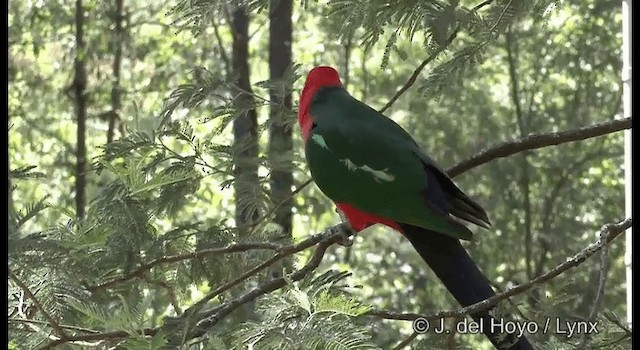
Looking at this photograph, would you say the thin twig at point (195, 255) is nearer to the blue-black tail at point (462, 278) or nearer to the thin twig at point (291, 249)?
the thin twig at point (291, 249)

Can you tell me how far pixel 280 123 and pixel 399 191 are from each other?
1.57ft

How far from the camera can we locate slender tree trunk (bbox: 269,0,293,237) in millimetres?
1488

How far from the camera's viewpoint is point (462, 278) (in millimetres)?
1024

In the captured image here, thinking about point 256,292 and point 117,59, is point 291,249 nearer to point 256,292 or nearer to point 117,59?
point 256,292

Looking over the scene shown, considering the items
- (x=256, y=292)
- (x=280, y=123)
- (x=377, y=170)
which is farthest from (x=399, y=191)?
(x=280, y=123)

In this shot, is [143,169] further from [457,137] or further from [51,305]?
[457,137]

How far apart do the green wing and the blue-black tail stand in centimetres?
4

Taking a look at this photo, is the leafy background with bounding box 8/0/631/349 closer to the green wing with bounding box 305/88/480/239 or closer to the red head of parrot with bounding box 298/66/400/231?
the red head of parrot with bounding box 298/66/400/231

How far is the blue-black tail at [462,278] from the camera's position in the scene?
100 centimetres

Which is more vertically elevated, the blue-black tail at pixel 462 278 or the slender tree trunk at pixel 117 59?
the slender tree trunk at pixel 117 59

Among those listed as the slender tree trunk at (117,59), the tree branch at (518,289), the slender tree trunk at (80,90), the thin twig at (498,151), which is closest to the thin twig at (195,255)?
the thin twig at (498,151)

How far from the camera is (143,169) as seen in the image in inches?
51.3
